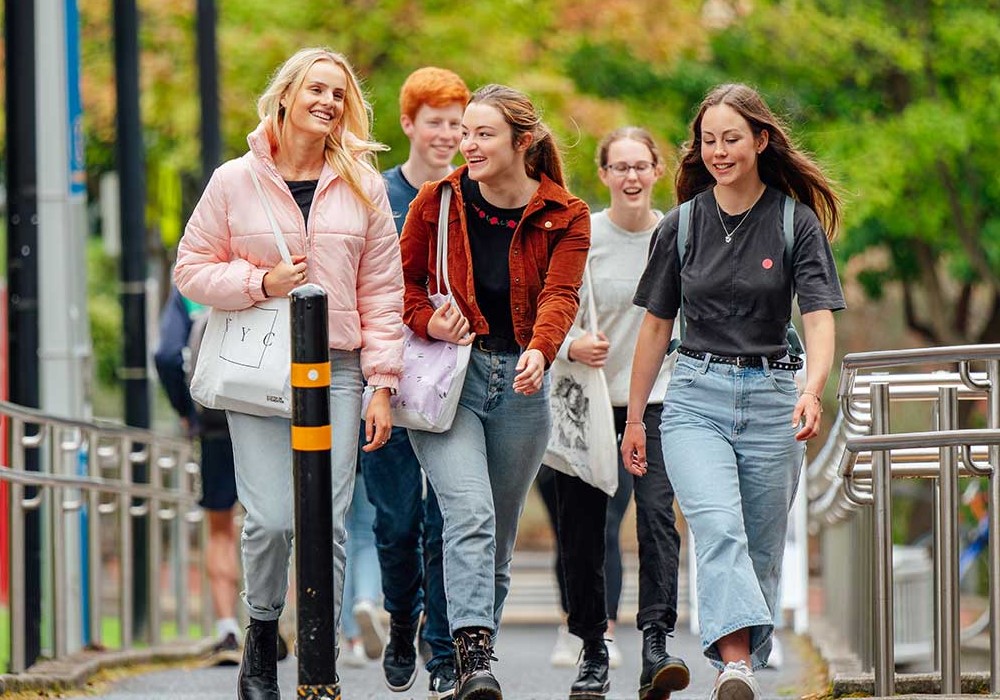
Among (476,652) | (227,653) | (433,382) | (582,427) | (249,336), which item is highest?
(249,336)

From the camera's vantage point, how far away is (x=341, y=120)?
5.67 meters

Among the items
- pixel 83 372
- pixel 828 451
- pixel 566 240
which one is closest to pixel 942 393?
pixel 566 240

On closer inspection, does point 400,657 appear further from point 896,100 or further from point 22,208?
point 896,100

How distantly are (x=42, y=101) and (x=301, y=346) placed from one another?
615 cm

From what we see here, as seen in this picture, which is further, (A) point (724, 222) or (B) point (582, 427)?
(B) point (582, 427)

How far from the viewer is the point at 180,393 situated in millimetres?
9750

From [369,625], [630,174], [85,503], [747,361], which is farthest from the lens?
[85,503]

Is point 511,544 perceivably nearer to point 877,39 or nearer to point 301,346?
point 301,346

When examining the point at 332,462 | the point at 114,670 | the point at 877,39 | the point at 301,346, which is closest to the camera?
the point at 301,346

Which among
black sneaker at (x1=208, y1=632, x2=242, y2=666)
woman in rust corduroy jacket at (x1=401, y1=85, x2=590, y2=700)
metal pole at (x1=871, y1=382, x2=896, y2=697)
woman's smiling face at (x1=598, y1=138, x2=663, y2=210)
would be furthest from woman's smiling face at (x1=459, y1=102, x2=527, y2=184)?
black sneaker at (x1=208, y1=632, x2=242, y2=666)

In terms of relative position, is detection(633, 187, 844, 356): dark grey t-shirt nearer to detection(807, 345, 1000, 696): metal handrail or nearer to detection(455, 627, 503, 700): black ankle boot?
detection(807, 345, 1000, 696): metal handrail

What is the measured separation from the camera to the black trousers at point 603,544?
21.0 feet

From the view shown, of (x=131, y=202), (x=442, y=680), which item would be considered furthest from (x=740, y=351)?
(x=131, y=202)

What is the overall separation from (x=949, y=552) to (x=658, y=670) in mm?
968
